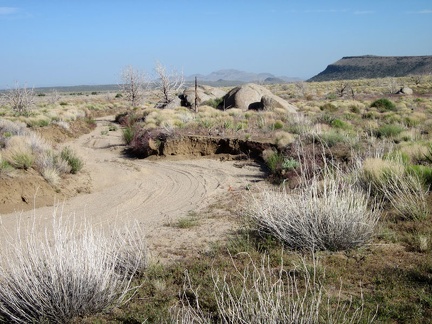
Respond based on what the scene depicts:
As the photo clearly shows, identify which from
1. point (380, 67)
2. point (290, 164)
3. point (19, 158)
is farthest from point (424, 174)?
point (380, 67)

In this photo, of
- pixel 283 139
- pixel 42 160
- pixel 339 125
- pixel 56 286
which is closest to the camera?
pixel 56 286

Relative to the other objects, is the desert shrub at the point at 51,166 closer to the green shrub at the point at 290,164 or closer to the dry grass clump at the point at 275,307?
the green shrub at the point at 290,164

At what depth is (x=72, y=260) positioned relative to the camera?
177 inches

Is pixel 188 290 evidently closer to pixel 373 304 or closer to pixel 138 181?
pixel 373 304

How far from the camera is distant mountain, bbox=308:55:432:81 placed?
113375 mm

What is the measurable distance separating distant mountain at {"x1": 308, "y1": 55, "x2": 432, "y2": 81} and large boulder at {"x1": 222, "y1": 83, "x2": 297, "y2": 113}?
295 feet

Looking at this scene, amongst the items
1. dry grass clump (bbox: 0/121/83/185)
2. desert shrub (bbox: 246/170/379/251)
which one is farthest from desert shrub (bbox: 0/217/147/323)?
dry grass clump (bbox: 0/121/83/185)

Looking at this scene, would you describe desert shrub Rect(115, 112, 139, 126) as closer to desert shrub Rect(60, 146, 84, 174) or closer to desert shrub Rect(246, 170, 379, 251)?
desert shrub Rect(60, 146, 84, 174)

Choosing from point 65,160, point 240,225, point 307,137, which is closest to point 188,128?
point 307,137

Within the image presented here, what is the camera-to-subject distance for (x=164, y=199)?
10656 millimetres

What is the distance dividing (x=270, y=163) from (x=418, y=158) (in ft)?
13.6

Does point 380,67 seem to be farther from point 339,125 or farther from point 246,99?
point 339,125

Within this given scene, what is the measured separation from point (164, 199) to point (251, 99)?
66.3 feet

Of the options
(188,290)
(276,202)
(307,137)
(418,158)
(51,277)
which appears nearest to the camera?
(51,277)
